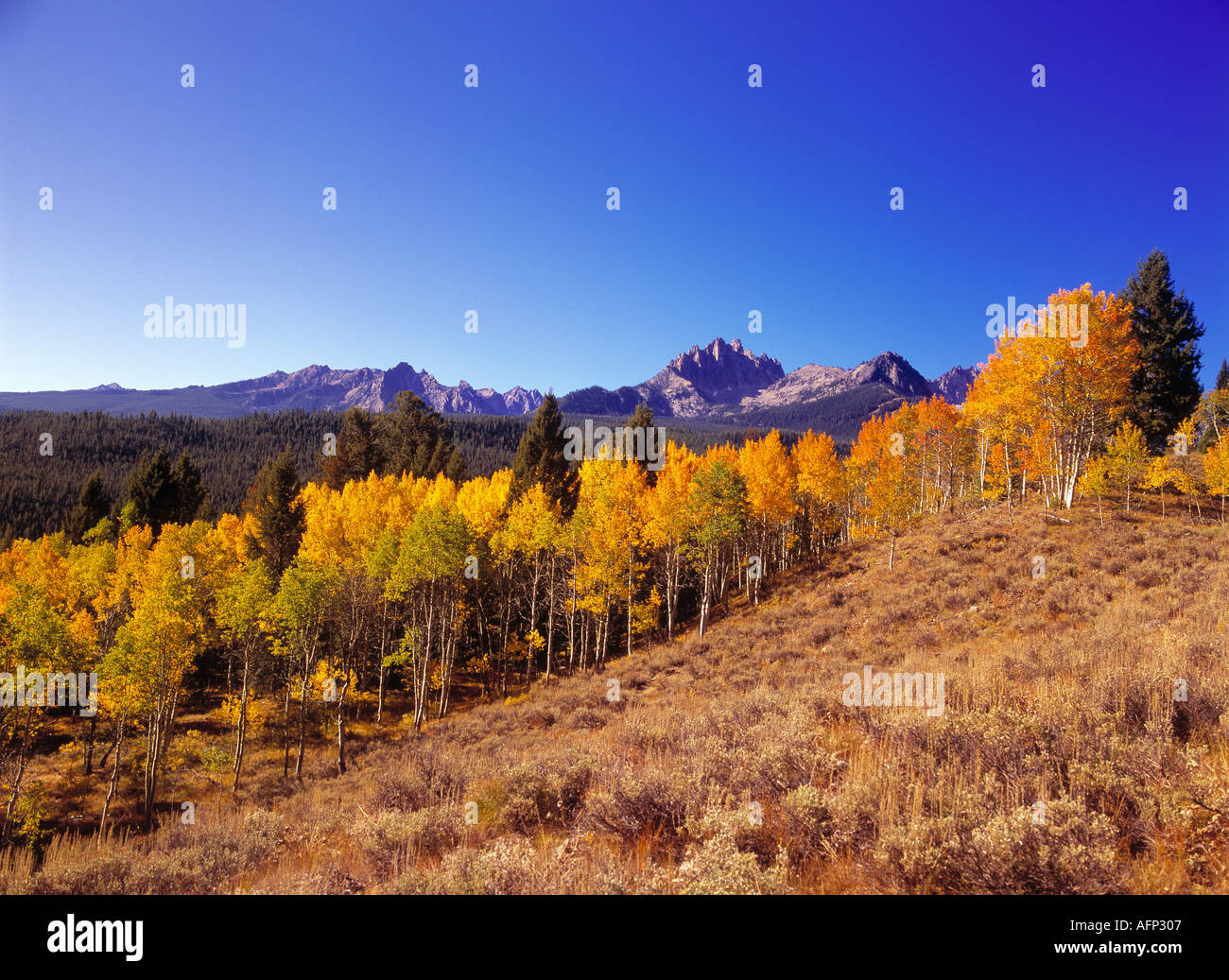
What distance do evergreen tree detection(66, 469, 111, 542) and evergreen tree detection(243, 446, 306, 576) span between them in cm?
2983

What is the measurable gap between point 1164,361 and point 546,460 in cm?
Result: 4516

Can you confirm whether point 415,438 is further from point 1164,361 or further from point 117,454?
point 117,454

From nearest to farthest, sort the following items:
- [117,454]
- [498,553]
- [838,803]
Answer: [838,803] < [498,553] < [117,454]

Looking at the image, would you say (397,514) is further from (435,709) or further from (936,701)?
(936,701)

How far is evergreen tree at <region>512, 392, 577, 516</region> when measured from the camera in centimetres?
4162

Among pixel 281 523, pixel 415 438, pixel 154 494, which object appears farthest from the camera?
pixel 415 438

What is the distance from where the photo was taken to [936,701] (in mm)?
7984

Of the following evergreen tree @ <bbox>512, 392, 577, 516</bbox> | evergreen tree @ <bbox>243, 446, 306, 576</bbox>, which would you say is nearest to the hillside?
evergreen tree @ <bbox>512, 392, 577, 516</bbox>

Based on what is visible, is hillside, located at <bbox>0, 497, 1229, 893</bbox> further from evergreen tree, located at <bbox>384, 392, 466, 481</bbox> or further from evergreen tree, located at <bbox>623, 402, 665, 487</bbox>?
evergreen tree, located at <bbox>384, 392, 466, 481</bbox>

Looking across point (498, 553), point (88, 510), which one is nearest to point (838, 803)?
point (498, 553)

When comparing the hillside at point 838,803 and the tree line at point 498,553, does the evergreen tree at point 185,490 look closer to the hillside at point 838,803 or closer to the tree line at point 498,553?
the tree line at point 498,553

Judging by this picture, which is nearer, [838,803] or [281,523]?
[838,803]

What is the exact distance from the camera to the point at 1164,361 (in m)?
35.3
